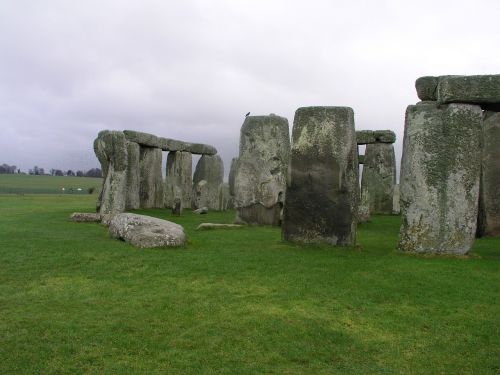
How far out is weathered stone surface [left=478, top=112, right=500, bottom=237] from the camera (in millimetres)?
11977

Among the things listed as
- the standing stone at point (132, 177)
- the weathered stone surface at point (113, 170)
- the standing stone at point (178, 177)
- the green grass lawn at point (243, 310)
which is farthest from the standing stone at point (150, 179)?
the green grass lawn at point (243, 310)

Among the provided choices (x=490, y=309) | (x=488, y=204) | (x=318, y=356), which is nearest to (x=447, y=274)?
(x=490, y=309)

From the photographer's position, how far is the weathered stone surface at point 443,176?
840cm

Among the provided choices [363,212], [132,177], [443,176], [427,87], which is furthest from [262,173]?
[132,177]

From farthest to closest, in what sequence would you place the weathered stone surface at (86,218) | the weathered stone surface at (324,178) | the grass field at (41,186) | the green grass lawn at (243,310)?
the grass field at (41,186)
the weathered stone surface at (86,218)
the weathered stone surface at (324,178)
the green grass lawn at (243,310)

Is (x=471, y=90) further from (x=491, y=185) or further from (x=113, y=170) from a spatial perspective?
(x=113, y=170)

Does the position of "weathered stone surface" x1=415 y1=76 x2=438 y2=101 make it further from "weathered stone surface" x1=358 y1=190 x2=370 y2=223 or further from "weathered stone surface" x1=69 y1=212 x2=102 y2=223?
"weathered stone surface" x1=69 y1=212 x2=102 y2=223

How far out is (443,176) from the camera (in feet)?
27.7

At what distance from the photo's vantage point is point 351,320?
549 cm

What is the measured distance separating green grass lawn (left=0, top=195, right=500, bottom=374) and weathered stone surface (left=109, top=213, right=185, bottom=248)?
0.75ft

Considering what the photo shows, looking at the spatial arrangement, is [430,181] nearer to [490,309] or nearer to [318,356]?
[490,309]

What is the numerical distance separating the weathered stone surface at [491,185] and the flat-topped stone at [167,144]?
1156cm

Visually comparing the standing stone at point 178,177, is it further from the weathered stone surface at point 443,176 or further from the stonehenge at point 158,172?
the weathered stone surface at point 443,176

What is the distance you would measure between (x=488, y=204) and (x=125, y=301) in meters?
9.14
